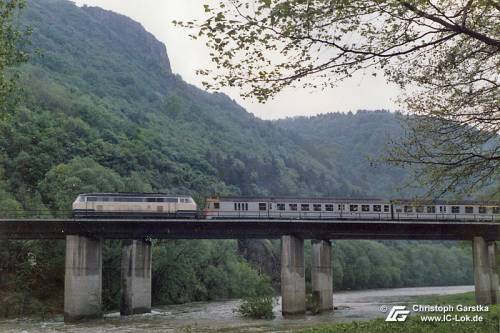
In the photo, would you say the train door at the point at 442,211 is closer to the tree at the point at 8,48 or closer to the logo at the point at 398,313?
the logo at the point at 398,313

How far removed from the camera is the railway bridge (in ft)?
156

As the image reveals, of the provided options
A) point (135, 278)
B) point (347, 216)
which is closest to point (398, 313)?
point (135, 278)

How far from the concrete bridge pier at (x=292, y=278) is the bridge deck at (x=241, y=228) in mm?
1168

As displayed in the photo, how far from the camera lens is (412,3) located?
39.1 ft

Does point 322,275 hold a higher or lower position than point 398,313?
lower

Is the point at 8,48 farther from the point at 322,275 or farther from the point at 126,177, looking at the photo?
the point at 126,177

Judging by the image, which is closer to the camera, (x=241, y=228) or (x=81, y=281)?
(x=81, y=281)

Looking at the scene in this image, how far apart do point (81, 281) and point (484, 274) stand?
3906 cm

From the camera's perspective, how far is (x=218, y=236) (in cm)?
5741

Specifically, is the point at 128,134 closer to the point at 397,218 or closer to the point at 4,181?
the point at 4,181

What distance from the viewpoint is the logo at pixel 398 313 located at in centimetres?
1959

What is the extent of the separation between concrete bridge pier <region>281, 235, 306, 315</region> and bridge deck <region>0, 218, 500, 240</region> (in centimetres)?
117

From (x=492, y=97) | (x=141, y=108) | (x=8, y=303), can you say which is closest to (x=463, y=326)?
(x=492, y=97)

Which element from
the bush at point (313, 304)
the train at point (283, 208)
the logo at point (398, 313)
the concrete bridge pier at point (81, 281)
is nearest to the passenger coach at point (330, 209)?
the train at point (283, 208)
